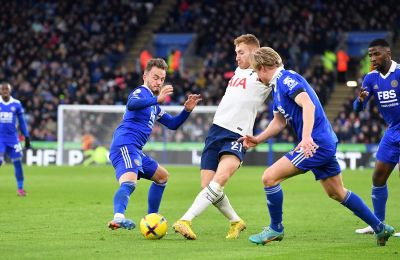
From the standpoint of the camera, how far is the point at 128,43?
144 feet

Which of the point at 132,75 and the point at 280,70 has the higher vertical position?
the point at 280,70

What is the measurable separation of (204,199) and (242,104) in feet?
4.40

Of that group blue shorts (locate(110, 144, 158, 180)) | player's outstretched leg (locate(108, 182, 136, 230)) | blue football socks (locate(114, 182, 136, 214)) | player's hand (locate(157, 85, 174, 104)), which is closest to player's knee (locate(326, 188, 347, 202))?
player's outstretched leg (locate(108, 182, 136, 230))

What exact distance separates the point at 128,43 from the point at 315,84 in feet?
37.6

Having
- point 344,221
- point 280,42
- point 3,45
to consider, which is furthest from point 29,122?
point 344,221

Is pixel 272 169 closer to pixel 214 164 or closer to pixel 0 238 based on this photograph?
pixel 214 164

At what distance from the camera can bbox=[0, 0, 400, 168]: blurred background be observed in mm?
33938

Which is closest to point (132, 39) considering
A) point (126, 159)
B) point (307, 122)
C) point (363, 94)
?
point (126, 159)

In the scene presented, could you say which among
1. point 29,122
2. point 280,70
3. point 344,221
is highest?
point 280,70

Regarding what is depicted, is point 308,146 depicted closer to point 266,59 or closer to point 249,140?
point 249,140

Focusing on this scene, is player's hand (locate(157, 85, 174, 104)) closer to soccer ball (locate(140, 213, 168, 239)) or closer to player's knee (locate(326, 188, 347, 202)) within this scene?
soccer ball (locate(140, 213, 168, 239))

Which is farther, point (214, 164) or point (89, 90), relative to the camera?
point (89, 90)

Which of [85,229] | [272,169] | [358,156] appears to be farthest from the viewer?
[358,156]

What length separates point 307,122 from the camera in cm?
931
